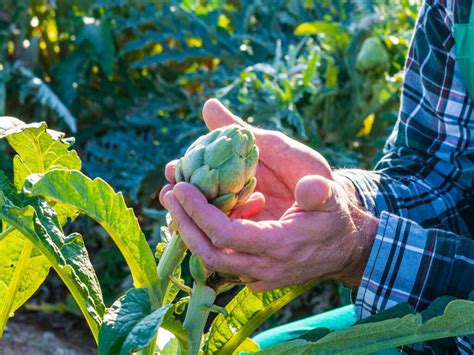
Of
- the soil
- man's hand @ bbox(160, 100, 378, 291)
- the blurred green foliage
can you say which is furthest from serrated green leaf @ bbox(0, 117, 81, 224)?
the soil

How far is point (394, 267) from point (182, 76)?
155cm

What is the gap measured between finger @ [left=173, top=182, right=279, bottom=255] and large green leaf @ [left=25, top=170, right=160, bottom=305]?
2.4 inches

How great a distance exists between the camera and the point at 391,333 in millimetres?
863

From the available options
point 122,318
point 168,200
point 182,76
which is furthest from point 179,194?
point 182,76

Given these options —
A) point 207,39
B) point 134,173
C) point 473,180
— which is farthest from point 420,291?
point 207,39

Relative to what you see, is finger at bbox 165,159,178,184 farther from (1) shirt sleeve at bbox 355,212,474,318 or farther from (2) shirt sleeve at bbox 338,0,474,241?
(2) shirt sleeve at bbox 338,0,474,241

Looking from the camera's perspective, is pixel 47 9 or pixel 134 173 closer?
pixel 134 173

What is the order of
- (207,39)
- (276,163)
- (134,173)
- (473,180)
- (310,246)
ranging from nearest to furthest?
(310,246) < (276,163) < (473,180) < (134,173) < (207,39)

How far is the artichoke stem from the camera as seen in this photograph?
3.02 ft

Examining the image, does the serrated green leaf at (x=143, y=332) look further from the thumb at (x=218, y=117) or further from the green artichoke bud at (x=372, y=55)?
the green artichoke bud at (x=372, y=55)

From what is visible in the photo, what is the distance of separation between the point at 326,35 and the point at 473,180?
1.11 meters

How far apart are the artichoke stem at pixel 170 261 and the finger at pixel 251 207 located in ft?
0.25

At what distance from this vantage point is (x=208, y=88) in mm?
2637

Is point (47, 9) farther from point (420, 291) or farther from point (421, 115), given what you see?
point (420, 291)
